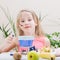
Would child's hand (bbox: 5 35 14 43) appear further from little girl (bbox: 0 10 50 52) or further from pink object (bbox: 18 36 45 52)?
pink object (bbox: 18 36 45 52)

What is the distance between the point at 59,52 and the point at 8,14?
0.56 metres

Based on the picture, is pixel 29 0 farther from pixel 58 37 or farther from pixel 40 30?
pixel 58 37

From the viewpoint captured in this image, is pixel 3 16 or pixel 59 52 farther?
pixel 3 16

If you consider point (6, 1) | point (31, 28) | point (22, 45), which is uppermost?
point (6, 1)

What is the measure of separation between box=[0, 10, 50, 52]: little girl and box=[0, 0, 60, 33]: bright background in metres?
0.04

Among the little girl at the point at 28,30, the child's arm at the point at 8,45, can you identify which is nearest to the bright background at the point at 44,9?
the little girl at the point at 28,30

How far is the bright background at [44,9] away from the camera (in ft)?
4.78

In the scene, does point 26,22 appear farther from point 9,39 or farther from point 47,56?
point 47,56

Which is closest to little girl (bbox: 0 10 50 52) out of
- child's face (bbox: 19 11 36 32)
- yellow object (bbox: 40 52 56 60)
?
child's face (bbox: 19 11 36 32)

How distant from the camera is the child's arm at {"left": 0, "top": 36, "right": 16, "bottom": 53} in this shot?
1.45 m

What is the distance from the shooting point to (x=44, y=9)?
1.47 meters

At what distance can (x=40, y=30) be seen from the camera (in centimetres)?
146

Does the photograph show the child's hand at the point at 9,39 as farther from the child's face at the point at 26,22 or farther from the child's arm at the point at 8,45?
the child's face at the point at 26,22

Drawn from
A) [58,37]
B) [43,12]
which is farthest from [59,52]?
[43,12]
